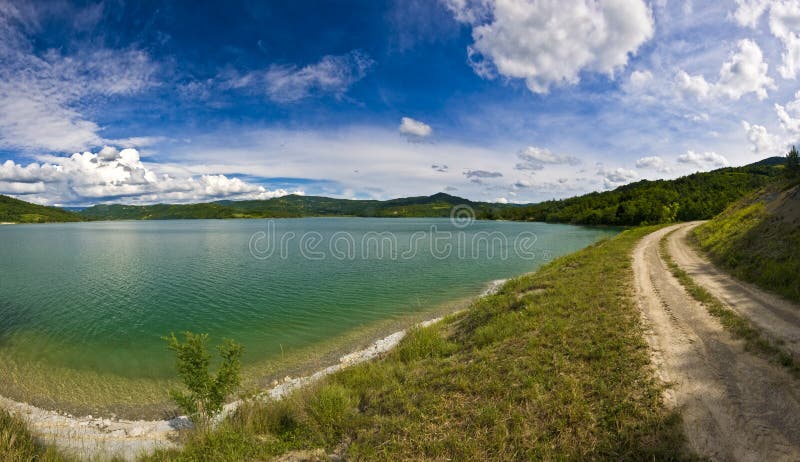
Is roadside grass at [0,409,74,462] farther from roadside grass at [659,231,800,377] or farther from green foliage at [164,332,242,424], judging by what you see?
roadside grass at [659,231,800,377]

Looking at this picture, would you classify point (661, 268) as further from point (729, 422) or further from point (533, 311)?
point (729, 422)

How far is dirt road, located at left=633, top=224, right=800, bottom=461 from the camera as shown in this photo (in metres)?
6.38

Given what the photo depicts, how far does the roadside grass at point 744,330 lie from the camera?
889 centimetres

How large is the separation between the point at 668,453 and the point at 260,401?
37.6ft

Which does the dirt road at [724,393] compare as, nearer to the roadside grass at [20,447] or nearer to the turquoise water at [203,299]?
the roadside grass at [20,447]

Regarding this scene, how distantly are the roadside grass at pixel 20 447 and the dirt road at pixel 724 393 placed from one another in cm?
1468

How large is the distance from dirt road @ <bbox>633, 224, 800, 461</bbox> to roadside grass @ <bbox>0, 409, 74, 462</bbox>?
48.2 ft

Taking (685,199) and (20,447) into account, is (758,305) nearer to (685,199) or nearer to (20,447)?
(20,447)

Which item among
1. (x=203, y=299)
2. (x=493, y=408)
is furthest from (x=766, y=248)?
(x=203, y=299)

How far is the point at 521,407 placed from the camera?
27.7 ft

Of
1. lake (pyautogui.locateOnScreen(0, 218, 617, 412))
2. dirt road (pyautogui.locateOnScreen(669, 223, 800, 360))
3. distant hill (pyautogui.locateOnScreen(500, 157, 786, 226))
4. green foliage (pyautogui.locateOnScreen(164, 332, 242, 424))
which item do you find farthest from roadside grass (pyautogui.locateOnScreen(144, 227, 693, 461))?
distant hill (pyautogui.locateOnScreen(500, 157, 786, 226))

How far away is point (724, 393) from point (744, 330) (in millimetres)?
5077

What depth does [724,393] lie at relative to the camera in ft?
25.7

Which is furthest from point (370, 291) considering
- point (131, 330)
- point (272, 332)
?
point (131, 330)
